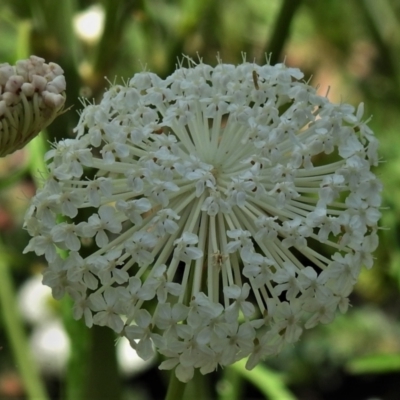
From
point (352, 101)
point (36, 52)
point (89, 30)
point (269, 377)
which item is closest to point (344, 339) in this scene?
point (352, 101)

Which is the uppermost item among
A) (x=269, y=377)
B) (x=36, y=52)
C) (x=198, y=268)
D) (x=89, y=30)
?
(x=89, y=30)

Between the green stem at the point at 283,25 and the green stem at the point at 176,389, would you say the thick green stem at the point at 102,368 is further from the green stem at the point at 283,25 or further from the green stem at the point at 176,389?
the green stem at the point at 283,25

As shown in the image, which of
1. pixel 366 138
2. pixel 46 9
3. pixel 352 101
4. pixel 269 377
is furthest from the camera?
pixel 352 101

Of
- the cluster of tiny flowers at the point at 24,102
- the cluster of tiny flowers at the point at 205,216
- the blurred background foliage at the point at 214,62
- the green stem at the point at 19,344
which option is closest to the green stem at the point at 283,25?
the blurred background foliage at the point at 214,62

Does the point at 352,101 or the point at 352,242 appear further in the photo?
the point at 352,101

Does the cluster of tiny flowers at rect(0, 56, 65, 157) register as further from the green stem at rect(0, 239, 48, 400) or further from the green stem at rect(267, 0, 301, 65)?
the green stem at rect(0, 239, 48, 400)

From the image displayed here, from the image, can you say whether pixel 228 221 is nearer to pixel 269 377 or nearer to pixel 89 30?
pixel 269 377
